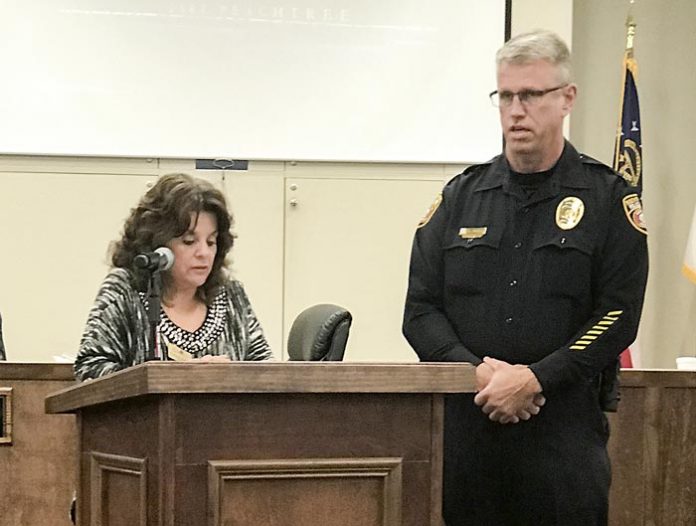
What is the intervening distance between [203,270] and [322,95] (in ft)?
9.94

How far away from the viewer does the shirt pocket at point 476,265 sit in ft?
9.29

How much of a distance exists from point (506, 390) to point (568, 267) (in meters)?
0.36

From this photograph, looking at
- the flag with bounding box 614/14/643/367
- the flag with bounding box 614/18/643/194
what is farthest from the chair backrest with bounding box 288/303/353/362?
the flag with bounding box 614/18/643/194

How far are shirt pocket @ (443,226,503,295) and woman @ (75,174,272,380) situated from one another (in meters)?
0.62

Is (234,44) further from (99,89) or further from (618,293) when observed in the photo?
(618,293)

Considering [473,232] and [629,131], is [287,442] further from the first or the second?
[629,131]

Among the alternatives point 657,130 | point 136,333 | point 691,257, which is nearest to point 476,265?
point 136,333

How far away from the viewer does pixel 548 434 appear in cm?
276

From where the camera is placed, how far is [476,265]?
2.84 meters

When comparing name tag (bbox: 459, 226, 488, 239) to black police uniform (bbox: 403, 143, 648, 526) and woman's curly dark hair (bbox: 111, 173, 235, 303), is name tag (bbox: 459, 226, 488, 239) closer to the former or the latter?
black police uniform (bbox: 403, 143, 648, 526)

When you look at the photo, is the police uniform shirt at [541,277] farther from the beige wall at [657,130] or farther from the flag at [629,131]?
the beige wall at [657,130]

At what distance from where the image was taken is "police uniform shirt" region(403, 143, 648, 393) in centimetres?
275

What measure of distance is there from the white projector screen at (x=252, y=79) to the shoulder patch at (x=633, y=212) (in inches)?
125

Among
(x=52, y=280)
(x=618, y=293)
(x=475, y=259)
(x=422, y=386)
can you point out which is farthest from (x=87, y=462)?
(x=52, y=280)
